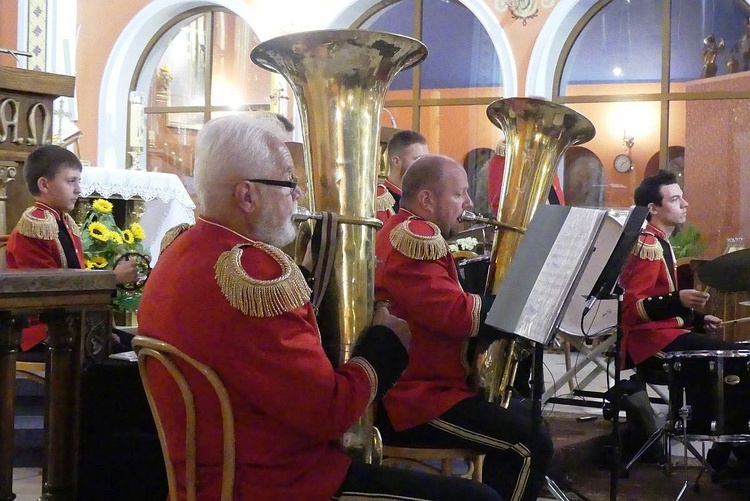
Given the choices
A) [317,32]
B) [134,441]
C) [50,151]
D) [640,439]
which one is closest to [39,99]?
[50,151]

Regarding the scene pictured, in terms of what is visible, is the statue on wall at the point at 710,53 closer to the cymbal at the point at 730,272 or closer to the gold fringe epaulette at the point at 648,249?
the gold fringe epaulette at the point at 648,249

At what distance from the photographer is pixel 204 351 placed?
5.53 ft

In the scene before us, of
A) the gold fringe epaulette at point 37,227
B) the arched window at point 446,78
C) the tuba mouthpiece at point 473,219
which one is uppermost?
the arched window at point 446,78

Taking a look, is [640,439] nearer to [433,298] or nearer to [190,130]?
[433,298]

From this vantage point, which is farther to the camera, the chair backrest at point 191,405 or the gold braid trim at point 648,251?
the gold braid trim at point 648,251

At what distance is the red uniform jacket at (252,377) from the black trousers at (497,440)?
78 cm

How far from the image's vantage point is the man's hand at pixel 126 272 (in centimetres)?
326

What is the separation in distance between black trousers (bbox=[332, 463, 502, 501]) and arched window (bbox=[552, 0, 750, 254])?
22.3 feet

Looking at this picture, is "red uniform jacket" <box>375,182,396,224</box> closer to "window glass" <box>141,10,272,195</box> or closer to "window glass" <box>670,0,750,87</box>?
"window glass" <box>670,0,750,87</box>

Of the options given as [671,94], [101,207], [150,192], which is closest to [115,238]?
[101,207]

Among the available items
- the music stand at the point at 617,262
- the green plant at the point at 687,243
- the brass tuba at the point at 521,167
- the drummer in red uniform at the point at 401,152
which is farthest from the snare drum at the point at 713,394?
the green plant at the point at 687,243

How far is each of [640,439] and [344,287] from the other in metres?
2.48

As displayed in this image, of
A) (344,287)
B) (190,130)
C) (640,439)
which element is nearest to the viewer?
(344,287)

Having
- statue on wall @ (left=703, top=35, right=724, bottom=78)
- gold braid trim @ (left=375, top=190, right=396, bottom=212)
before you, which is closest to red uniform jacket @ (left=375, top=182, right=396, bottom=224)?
gold braid trim @ (left=375, top=190, right=396, bottom=212)
